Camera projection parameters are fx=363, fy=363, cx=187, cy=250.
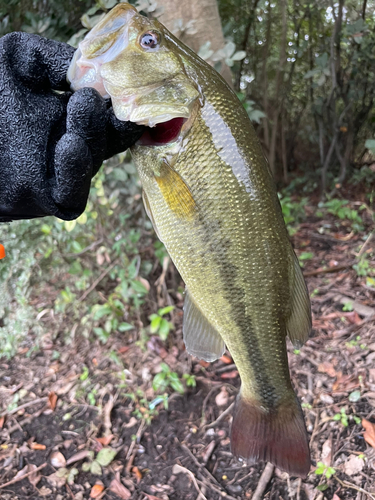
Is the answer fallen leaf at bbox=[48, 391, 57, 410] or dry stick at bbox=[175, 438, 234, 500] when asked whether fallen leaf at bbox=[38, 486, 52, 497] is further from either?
dry stick at bbox=[175, 438, 234, 500]

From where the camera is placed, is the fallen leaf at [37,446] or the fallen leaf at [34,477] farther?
the fallen leaf at [37,446]

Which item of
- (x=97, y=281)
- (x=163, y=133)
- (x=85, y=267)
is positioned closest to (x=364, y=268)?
(x=97, y=281)

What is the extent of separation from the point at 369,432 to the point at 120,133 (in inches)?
83.8

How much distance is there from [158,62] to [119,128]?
0.84ft

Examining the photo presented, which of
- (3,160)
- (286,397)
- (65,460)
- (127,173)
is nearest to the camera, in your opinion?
(3,160)

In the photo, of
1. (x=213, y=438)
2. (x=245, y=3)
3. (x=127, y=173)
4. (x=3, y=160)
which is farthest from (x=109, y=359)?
(x=245, y=3)

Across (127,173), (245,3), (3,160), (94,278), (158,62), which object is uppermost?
(158,62)

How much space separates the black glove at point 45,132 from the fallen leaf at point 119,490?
1792 mm

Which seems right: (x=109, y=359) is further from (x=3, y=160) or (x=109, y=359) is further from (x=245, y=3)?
(x=245, y=3)

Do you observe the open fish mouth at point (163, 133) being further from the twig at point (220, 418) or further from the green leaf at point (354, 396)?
the green leaf at point (354, 396)

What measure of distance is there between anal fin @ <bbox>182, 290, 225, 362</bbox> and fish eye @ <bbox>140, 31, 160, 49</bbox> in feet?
2.90

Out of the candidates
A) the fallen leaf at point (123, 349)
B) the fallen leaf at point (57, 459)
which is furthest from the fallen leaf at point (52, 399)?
the fallen leaf at point (123, 349)

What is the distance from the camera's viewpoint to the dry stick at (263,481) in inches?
79.5

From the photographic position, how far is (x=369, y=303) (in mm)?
2947
